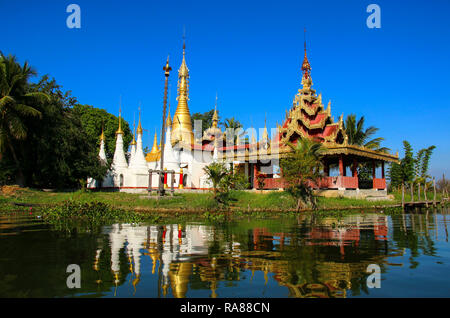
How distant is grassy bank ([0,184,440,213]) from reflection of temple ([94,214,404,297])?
9324 millimetres

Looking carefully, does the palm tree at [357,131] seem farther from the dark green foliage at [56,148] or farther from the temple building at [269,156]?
the dark green foliage at [56,148]

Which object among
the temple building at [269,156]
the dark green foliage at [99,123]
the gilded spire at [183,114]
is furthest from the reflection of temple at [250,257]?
the dark green foliage at [99,123]

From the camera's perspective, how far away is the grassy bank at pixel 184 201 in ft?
69.2

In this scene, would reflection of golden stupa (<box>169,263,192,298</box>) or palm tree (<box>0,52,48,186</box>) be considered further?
palm tree (<box>0,52,48,186</box>)

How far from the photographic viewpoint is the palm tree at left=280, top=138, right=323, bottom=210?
2347cm

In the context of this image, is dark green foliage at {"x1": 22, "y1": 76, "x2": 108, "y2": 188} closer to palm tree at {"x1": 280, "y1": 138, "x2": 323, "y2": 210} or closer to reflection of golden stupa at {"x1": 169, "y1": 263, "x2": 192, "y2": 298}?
palm tree at {"x1": 280, "y1": 138, "x2": 323, "y2": 210}

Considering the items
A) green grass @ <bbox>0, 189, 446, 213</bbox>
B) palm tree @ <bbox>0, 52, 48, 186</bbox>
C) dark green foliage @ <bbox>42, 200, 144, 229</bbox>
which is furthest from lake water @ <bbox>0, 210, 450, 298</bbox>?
palm tree @ <bbox>0, 52, 48, 186</bbox>

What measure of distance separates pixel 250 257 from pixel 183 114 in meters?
37.3

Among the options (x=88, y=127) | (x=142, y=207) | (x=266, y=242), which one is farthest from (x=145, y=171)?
(x=266, y=242)

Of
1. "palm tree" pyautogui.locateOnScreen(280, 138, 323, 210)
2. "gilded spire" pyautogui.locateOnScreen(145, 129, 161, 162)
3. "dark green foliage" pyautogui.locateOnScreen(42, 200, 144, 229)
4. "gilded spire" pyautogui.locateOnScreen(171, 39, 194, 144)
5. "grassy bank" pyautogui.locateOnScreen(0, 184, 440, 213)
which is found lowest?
"dark green foliage" pyautogui.locateOnScreen(42, 200, 144, 229)

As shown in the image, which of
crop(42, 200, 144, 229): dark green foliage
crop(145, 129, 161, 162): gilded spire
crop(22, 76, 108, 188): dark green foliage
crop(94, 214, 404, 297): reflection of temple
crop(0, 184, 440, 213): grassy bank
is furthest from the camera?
crop(145, 129, 161, 162): gilded spire

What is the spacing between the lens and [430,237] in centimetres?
1111

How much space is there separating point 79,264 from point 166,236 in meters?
4.22

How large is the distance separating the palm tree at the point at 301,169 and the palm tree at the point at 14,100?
1862 centimetres
